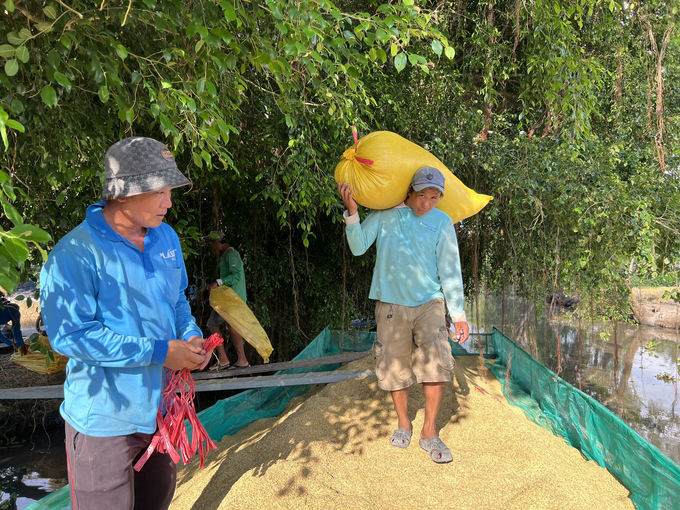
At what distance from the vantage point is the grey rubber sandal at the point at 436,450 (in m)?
2.50

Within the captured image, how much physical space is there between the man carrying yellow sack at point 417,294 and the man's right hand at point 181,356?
129 centimetres

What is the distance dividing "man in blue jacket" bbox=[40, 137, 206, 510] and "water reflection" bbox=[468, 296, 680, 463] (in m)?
4.04

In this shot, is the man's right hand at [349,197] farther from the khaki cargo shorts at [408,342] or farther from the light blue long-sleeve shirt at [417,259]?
the khaki cargo shorts at [408,342]

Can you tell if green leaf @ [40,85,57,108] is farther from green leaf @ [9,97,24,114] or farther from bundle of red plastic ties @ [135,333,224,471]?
bundle of red plastic ties @ [135,333,224,471]

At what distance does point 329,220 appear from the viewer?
20.5 ft

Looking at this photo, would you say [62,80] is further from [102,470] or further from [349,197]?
[349,197]

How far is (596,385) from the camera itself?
8664 millimetres

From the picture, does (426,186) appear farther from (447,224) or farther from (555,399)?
(555,399)

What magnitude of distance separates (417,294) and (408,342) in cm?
27

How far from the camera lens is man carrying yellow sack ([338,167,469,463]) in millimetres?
2537

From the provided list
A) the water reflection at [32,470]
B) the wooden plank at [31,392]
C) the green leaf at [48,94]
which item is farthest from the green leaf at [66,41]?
the water reflection at [32,470]

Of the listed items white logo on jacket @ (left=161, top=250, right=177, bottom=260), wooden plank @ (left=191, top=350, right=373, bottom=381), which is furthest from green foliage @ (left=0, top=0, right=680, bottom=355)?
wooden plank @ (left=191, top=350, right=373, bottom=381)

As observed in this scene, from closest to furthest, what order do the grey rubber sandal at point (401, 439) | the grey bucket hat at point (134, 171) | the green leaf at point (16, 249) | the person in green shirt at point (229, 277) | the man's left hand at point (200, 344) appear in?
→ the green leaf at point (16, 249), the grey bucket hat at point (134, 171), the man's left hand at point (200, 344), the grey rubber sandal at point (401, 439), the person in green shirt at point (229, 277)

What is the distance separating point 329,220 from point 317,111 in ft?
9.22
